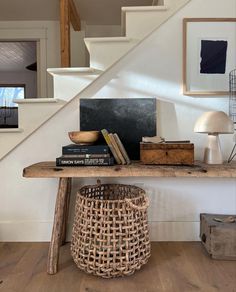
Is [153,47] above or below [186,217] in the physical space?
above

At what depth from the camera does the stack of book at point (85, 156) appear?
1816 mm

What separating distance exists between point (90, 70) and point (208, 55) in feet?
2.90

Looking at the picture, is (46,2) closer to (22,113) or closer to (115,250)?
(22,113)

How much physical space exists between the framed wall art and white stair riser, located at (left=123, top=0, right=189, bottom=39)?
0.20m

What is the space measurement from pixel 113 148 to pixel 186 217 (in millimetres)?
850

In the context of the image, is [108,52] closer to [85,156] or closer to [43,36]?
[85,156]

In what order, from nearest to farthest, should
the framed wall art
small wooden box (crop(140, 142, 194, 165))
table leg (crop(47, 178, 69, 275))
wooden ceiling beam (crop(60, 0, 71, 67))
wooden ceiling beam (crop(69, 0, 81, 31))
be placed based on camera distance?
table leg (crop(47, 178, 69, 275))
small wooden box (crop(140, 142, 194, 165))
the framed wall art
wooden ceiling beam (crop(60, 0, 71, 67))
wooden ceiling beam (crop(69, 0, 81, 31))

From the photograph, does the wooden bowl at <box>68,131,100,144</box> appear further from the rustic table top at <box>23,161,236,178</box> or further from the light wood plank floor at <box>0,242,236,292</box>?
the light wood plank floor at <box>0,242,236,292</box>

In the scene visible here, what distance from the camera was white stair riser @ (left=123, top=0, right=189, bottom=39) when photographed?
6.84ft

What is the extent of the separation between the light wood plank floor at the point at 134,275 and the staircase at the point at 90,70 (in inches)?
31.1

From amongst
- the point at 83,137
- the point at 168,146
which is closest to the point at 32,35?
the point at 83,137

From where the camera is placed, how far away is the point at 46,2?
3031 mm

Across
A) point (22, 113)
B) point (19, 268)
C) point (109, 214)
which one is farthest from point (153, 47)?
point (19, 268)

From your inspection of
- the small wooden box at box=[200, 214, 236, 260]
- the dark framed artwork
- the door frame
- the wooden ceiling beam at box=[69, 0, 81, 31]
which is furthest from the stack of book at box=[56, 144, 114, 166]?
the door frame
